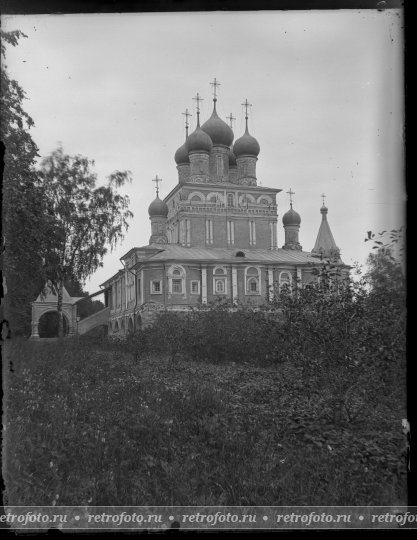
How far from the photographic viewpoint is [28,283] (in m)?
6.89

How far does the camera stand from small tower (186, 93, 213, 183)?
2997cm

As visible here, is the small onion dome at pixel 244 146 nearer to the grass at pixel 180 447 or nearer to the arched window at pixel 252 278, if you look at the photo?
the arched window at pixel 252 278

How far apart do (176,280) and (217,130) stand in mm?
17872

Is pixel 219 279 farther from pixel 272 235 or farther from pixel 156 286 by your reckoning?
pixel 156 286

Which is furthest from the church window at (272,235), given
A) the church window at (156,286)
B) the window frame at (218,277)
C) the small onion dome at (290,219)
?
the small onion dome at (290,219)

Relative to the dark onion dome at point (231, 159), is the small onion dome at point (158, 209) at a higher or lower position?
lower

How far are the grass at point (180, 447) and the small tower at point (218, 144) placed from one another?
85.9 feet

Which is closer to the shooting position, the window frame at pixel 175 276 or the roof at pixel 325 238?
the roof at pixel 325 238

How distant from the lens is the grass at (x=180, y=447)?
3.46 metres

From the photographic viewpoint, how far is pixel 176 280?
55.2ft

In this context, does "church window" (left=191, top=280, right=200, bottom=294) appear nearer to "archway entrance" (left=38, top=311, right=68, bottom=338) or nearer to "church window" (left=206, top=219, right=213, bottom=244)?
"church window" (left=206, top=219, right=213, bottom=244)

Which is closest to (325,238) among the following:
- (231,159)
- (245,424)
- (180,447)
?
(245,424)

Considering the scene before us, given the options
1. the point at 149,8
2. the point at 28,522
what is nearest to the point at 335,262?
the point at 149,8

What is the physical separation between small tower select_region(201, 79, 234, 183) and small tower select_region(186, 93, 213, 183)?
982 mm
